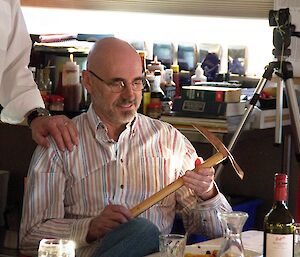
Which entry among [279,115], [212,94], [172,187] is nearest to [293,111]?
[279,115]

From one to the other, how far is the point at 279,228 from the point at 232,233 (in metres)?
0.13

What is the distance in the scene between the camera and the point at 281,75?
12.6 ft

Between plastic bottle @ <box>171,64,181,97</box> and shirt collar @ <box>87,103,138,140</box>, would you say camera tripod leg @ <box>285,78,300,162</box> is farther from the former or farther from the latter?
shirt collar @ <box>87,103,138,140</box>

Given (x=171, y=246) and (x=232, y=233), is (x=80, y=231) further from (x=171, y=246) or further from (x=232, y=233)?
(x=232, y=233)

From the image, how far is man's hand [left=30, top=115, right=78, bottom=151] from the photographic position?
283 cm

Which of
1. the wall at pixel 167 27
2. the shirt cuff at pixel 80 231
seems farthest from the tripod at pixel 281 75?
the shirt cuff at pixel 80 231

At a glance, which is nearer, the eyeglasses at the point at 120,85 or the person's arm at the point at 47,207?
the person's arm at the point at 47,207

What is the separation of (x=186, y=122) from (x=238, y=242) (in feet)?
5.95

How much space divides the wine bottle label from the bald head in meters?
1.07

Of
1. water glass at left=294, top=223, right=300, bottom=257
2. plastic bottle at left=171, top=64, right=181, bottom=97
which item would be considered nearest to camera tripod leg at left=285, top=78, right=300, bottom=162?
plastic bottle at left=171, top=64, right=181, bottom=97

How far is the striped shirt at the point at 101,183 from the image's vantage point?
283cm

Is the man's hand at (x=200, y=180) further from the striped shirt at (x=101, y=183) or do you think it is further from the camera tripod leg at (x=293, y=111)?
the camera tripod leg at (x=293, y=111)

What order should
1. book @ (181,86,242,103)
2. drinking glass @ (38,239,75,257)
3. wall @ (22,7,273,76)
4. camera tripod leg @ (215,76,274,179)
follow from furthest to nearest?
wall @ (22,7,273,76) → book @ (181,86,242,103) → camera tripod leg @ (215,76,274,179) → drinking glass @ (38,239,75,257)

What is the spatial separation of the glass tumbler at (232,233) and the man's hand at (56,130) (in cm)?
92
